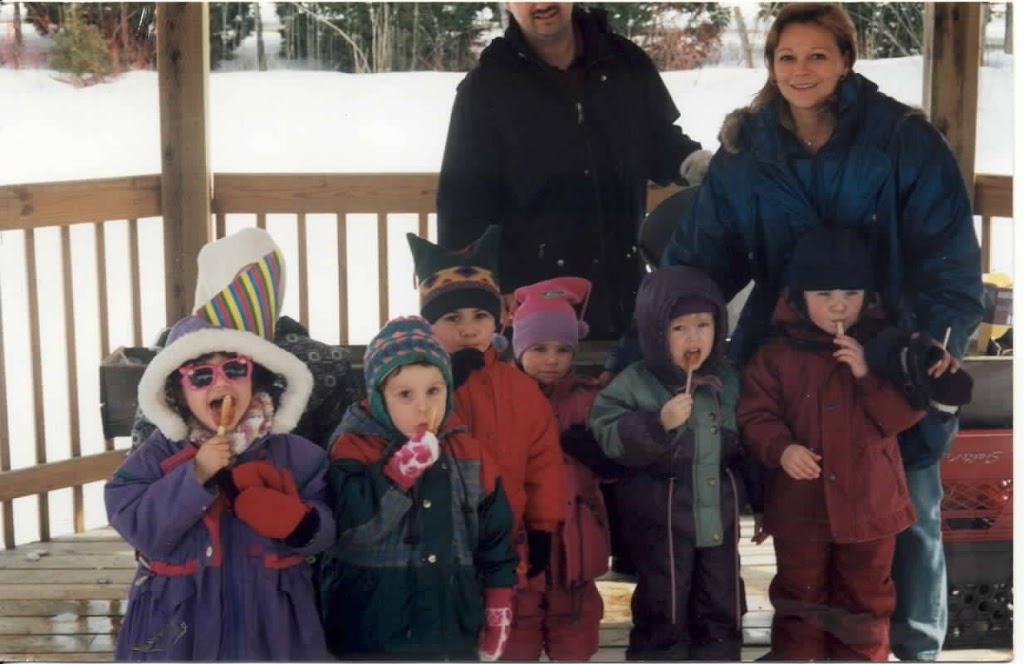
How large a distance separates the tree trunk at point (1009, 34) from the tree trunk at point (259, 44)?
531mm

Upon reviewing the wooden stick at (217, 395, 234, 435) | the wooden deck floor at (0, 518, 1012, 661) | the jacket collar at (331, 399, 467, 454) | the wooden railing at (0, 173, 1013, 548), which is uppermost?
the wooden railing at (0, 173, 1013, 548)

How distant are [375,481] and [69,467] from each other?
80 centimetres

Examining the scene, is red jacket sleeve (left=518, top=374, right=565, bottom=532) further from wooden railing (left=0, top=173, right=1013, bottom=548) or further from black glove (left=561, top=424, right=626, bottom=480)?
wooden railing (left=0, top=173, right=1013, bottom=548)

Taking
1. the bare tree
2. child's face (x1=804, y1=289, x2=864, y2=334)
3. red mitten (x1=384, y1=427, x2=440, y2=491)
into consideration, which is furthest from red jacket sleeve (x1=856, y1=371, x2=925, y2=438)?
the bare tree

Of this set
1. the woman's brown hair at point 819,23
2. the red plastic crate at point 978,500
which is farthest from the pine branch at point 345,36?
the red plastic crate at point 978,500

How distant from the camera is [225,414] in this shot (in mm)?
2961

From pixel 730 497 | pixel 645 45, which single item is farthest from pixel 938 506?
pixel 645 45

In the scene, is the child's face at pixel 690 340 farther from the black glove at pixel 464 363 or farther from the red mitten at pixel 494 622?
the red mitten at pixel 494 622

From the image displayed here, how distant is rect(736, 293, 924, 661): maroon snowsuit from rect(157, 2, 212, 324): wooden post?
1.31m

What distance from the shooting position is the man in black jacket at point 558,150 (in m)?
3.17

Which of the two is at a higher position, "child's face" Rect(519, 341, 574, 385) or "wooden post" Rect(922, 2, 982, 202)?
"wooden post" Rect(922, 2, 982, 202)

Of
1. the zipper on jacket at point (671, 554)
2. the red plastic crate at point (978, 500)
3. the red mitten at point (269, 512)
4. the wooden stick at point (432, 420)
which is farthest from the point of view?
the red plastic crate at point (978, 500)

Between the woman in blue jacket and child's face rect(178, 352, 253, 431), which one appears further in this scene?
the woman in blue jacket

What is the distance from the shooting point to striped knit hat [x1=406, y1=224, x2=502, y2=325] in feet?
10.4
